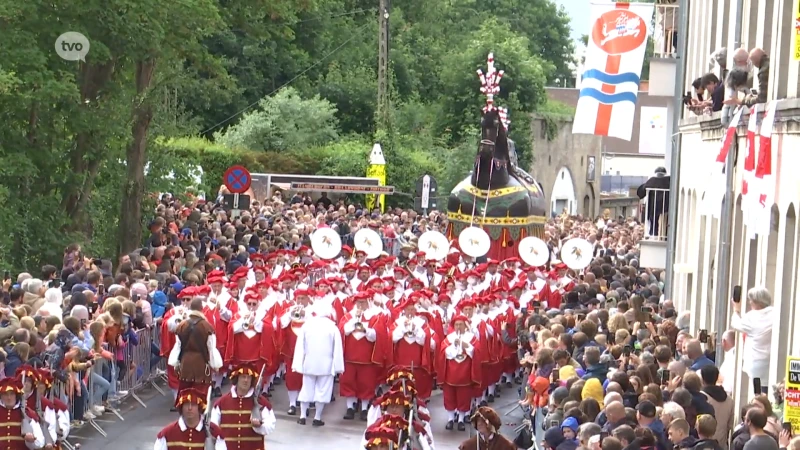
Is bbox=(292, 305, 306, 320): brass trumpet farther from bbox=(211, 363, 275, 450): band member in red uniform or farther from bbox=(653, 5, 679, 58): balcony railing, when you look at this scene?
bbox=(653, 5, 679, 58): balcony railing

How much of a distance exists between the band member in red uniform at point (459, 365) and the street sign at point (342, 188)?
66.3 ft

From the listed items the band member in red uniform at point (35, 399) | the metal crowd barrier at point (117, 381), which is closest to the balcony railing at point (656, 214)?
the metal crowd barrier at point (117, 381)

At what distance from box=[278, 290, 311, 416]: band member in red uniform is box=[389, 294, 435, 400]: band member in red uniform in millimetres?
1302

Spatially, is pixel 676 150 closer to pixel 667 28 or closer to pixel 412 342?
pixel 667 28

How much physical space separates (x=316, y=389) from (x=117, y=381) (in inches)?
100

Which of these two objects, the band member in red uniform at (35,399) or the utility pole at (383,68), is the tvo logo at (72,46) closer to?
the band member in red uniform at (35,399)

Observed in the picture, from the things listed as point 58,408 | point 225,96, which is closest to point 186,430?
point 58,408

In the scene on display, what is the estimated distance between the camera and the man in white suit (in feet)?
66.1

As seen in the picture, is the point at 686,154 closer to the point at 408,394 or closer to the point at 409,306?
the point at 409,306

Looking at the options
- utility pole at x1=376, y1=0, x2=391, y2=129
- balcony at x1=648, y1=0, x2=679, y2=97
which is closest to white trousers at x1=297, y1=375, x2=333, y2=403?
balcony at x1=648, y1=0, x2=679, y2=97

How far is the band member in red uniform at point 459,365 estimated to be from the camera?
19969 millimetres

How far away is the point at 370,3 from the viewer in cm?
6862

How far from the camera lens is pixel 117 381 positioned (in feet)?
64.5

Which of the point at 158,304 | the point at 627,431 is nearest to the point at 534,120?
the point at 158,304
